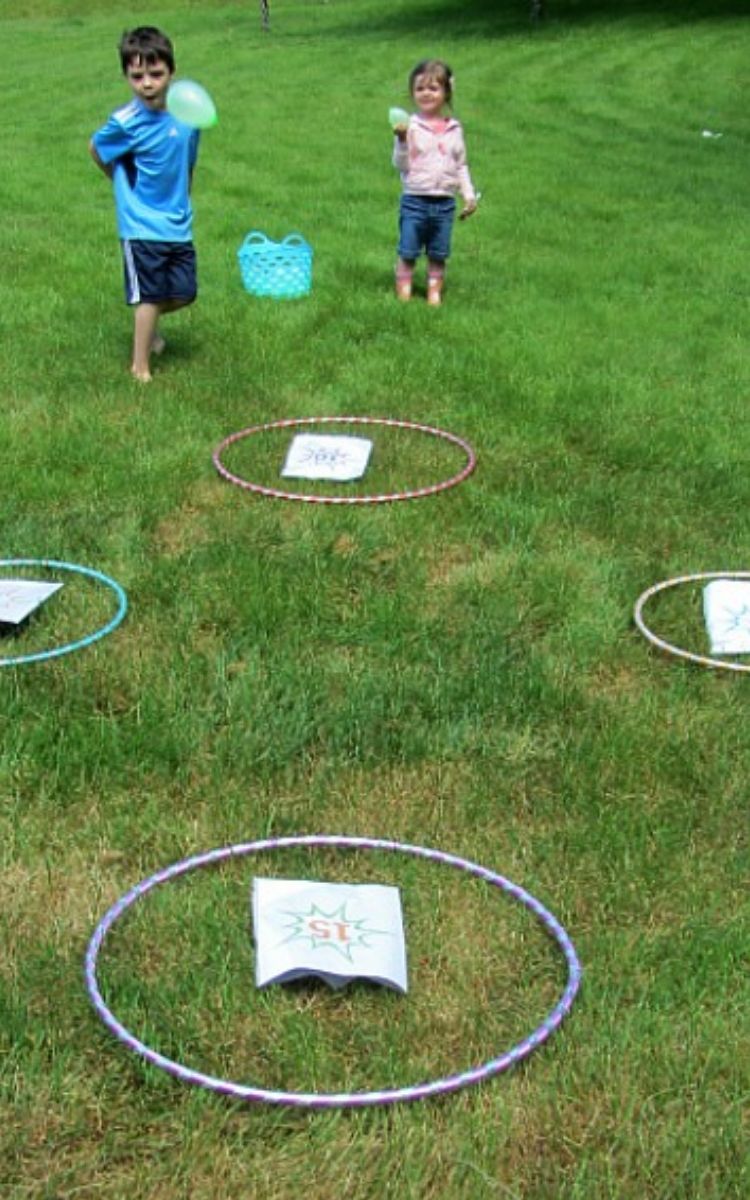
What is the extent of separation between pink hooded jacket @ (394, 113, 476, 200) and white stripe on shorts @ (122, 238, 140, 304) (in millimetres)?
2344

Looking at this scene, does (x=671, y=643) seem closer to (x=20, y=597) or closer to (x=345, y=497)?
(x=345, y=497)

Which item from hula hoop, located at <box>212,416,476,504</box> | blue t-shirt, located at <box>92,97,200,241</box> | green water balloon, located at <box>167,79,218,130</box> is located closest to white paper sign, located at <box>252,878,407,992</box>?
hula hoop, located at <box>212,416,476,504</box>

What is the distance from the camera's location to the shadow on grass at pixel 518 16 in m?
23.6

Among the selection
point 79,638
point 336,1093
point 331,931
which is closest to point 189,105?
point 79,638

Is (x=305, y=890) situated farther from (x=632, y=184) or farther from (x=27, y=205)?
(x=632, y=184)

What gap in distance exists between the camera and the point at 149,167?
6.39 metres

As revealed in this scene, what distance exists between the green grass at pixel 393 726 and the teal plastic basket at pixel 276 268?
0.21 m

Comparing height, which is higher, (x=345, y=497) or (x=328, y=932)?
(x=328, y=932)

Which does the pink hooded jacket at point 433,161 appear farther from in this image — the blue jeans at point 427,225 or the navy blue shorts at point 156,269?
the navy blue shorts at point 156,269

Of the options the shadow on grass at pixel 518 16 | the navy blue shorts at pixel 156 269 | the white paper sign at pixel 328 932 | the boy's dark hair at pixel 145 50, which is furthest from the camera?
the shadow on grass at pixel 518 16

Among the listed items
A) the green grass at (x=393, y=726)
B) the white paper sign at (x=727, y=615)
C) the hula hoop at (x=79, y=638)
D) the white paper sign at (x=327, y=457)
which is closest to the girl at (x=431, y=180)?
the green grass at (x=393, y=726)

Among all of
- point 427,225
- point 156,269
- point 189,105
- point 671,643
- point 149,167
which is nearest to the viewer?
point 671,643

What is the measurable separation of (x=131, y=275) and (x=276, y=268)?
1765 mm

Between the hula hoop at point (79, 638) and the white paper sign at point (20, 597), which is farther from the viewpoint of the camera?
the white paper sign at point (20, 597)
